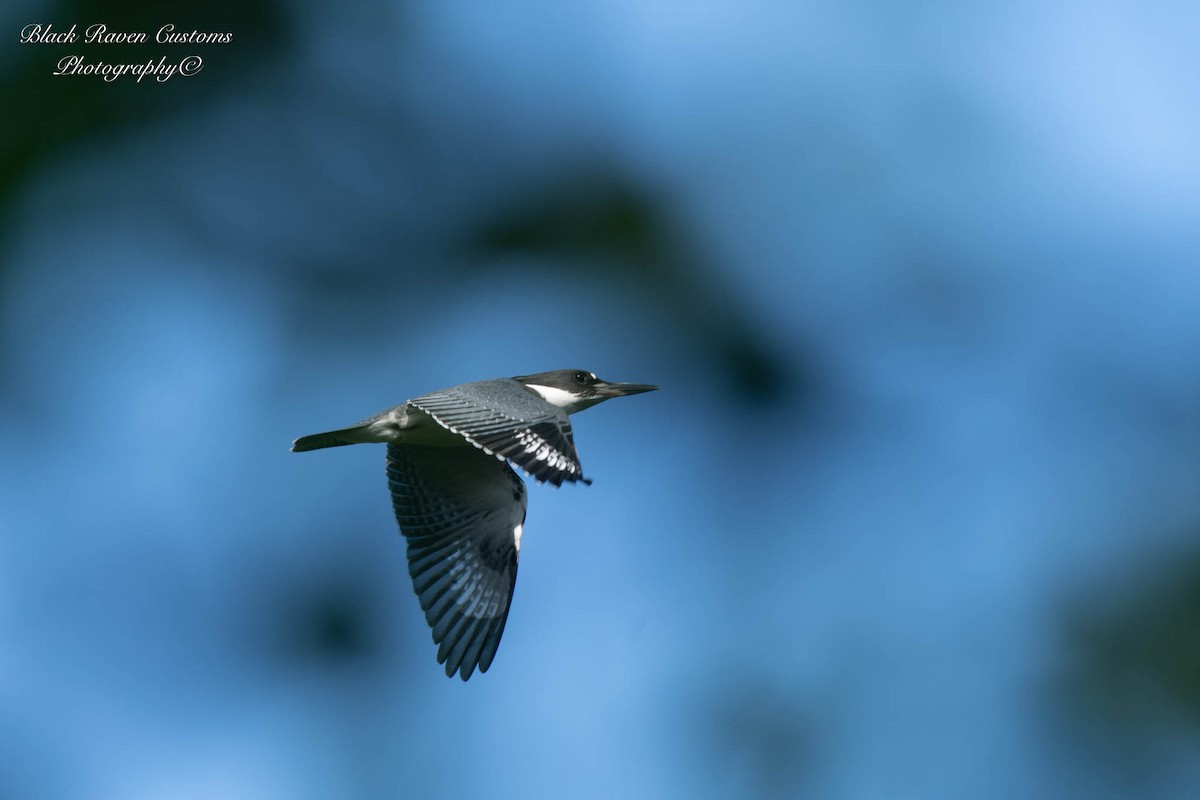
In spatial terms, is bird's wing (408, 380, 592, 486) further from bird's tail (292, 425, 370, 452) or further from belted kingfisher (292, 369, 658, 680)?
bird's tail (292, 425, 370, 452)

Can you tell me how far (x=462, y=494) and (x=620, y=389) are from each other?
0.77 m

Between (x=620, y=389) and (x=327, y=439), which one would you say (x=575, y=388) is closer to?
(x=620, y=389)

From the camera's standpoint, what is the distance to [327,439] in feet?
13.9

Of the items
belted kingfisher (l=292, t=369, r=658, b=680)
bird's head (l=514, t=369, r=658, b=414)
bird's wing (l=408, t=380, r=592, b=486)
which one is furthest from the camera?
bird's head (l=514, t=369, r=658, b=414)

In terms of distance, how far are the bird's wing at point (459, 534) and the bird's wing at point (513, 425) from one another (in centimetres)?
36

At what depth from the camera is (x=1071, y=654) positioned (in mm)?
5586

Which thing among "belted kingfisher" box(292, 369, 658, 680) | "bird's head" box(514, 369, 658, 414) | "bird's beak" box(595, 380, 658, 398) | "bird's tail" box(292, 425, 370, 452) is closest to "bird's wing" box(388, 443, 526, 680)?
"belted kingfisher" box(292, 369, 658, 680)

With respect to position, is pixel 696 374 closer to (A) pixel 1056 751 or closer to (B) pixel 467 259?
(B) pixel 467 259

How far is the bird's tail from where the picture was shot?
13.9 ft

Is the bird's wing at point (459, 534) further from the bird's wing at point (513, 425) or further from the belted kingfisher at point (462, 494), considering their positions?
the bird's wing at point (513, 425)

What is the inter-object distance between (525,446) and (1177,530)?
351cm

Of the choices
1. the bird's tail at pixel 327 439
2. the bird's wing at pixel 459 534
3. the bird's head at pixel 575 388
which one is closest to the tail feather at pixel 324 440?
the bird's tail at pixel 327 439

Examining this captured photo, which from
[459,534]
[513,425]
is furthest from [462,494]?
[513,425]

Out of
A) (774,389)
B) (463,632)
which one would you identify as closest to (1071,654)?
(774,389)
